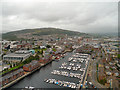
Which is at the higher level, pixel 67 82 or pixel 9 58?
pixel 9 58

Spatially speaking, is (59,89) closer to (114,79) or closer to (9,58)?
(114,79)

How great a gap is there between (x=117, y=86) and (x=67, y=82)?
4329 millimetres

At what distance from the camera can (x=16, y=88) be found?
859 centimetres

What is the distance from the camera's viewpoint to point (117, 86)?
7.86 m

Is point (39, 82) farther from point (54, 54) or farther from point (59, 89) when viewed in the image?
point (54, 54)

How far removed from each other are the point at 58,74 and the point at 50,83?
75.8 inches

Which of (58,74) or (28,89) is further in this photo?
(58,74)

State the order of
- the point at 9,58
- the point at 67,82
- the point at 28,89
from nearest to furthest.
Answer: the point at 28,89 < the point at 67,82 < the point at 9,58

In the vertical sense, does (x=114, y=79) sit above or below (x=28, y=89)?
above

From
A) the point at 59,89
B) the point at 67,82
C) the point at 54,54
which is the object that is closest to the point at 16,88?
the point at 59,89

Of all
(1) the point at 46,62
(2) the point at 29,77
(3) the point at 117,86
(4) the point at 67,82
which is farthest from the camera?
(1) the point at 46,62

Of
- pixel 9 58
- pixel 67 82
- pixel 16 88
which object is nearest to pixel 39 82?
pixel 16 88

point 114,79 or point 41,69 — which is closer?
point 114,79

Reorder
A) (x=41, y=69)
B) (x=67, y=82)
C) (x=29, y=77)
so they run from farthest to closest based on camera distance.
Answer: (x=41, y=69) < (x=29, y=77) < (x=67, y=82)
